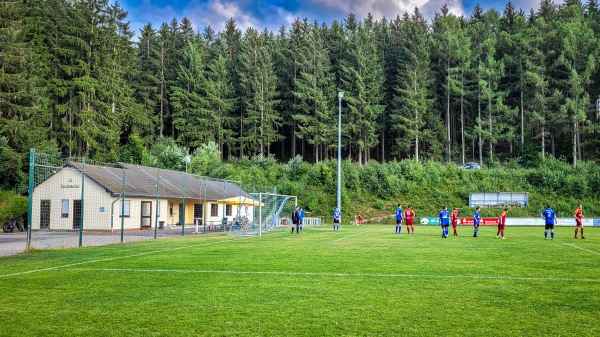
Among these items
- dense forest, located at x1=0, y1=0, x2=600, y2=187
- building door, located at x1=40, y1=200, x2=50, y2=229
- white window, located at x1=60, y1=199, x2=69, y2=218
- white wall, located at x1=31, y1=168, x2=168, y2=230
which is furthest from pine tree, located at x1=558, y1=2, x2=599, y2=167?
building door, located at x1=40, y1=200, x2=50, y2=229

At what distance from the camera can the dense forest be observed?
5841 cm

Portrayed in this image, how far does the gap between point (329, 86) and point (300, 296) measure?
6879 centimetres

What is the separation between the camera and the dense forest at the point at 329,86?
2299 inches

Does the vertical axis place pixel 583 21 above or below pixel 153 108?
above

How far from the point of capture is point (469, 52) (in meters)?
74.2

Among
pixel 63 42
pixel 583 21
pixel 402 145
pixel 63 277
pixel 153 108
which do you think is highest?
pixel 583 21

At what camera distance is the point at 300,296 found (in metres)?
9.08

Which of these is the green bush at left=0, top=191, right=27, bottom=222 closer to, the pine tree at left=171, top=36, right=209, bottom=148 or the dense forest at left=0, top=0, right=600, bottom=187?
the dense forest at left=0, top=0, right=600, bottom=187

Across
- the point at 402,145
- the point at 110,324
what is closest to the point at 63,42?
the point at 402,145

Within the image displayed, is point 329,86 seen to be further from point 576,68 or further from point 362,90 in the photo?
point 576,68

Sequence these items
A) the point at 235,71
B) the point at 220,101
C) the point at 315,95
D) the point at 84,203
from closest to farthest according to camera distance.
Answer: the point at 84,203 → the point at 315,95 → the point at 220,101 → the point at 235,71

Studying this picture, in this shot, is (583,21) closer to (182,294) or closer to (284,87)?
(284,87)

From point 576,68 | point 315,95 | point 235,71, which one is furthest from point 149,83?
point 576,68

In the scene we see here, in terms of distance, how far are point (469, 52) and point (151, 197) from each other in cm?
5479
